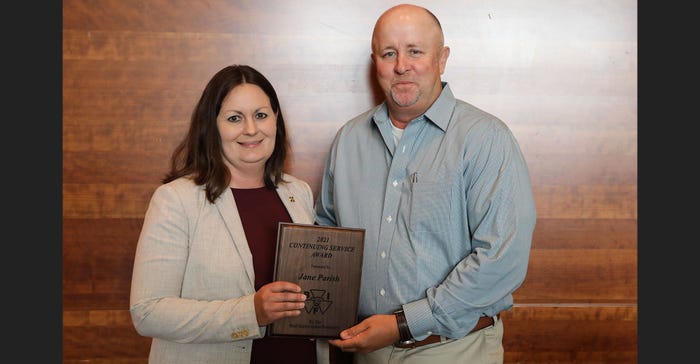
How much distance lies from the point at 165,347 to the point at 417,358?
1026 millimetres

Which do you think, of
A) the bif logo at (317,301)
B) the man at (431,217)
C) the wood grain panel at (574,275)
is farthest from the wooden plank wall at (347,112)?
the bif logo at (317,301)

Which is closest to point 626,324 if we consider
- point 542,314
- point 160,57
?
point 542,314

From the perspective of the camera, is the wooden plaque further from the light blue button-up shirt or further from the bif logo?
the light blue button-up shirt

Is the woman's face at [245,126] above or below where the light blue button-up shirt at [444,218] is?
above

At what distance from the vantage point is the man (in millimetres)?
2744

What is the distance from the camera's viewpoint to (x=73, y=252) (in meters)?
3.59

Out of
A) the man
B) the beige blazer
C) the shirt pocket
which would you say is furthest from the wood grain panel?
the beige blazer

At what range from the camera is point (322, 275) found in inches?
108

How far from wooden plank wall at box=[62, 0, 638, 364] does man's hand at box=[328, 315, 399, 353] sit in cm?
111

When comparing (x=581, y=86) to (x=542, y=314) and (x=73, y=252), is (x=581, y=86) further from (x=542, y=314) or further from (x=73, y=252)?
(x=73, y=252)

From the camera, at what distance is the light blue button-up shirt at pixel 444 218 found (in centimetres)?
274

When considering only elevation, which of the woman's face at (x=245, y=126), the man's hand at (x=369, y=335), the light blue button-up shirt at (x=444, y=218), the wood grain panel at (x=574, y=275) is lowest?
the man's hand at (x=369, y=335)

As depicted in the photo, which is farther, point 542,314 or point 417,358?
point 542,314

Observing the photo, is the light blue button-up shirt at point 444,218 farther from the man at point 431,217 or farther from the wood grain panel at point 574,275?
the wood grain panel at point 574,275
